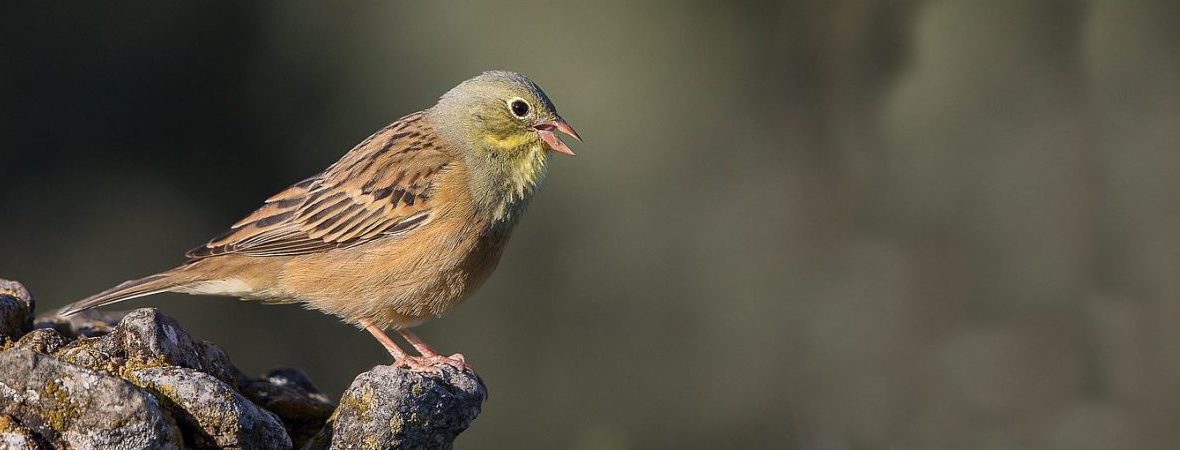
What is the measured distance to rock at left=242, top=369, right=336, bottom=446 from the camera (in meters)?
3.60

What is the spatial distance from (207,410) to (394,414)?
489 mm

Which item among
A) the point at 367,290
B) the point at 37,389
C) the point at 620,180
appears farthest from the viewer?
the point at 620,180

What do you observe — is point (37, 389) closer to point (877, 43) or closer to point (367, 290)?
point (367, 290)

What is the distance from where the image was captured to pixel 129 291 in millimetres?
4621

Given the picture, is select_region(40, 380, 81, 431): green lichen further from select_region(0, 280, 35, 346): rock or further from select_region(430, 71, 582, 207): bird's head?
select_region(430, 71, 582, 207): bird's head

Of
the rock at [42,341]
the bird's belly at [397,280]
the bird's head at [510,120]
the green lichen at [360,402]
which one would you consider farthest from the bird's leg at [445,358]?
the rock at [42,341]

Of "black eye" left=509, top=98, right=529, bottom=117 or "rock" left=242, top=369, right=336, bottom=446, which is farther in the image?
"black eye" left=509, top=98, right=529, bottom=117

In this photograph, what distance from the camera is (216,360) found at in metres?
3.41

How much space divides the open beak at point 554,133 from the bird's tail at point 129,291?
1554 millimetres

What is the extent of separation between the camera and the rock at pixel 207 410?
2904mm

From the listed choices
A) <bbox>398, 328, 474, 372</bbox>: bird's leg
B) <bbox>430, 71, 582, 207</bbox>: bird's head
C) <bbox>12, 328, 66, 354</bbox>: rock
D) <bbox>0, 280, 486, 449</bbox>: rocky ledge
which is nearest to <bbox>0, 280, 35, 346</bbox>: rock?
<bbox>0, 280, 486, 449</bbox>: rocky ledge

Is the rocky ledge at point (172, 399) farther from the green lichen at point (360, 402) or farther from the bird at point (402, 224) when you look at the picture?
the bird at point (402, 224)

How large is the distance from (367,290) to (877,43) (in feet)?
12.1

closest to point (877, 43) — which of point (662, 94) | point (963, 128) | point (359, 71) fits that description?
point (963, 128)
